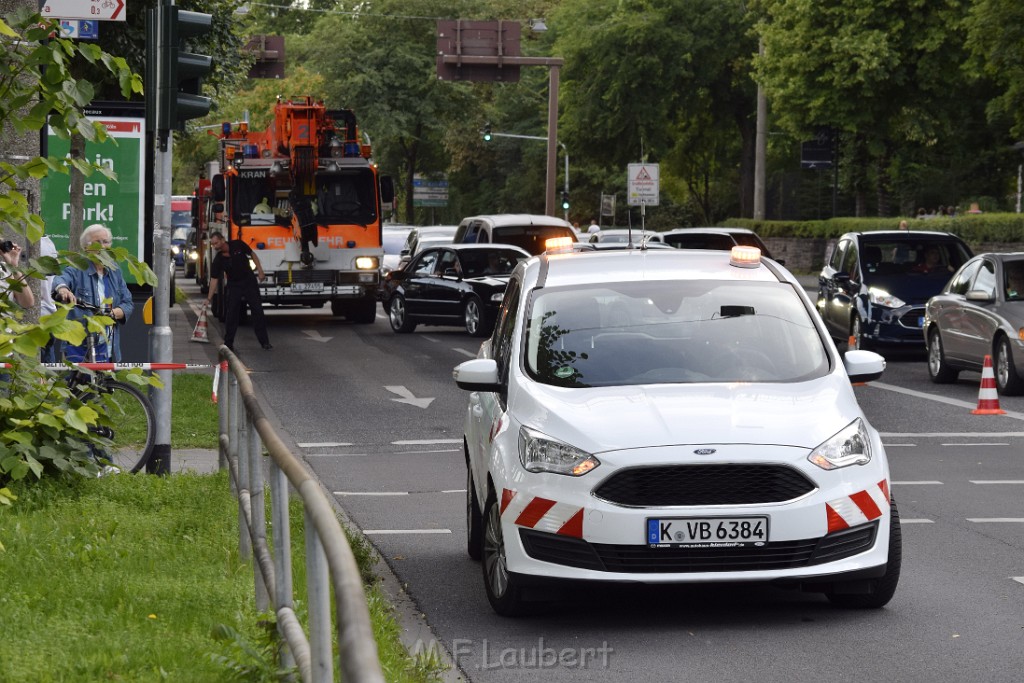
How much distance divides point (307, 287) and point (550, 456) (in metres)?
24.7

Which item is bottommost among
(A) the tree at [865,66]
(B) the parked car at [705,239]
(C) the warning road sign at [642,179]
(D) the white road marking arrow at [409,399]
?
(D) the white road marking arrow at [409,399]

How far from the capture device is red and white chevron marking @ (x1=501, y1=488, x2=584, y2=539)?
7285 mm

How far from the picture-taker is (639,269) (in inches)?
350

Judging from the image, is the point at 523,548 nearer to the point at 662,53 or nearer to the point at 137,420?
the point at 137,420

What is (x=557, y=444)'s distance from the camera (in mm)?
7477

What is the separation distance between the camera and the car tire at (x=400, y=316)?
3059 cm

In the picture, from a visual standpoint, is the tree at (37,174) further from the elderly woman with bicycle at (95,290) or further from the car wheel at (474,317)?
the car wheel at (474,317)

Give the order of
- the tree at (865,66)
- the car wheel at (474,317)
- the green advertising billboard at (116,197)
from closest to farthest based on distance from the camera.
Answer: the green advertising billboard at (116,197) → the car wheel at (474,317) → the tree at (865,66)

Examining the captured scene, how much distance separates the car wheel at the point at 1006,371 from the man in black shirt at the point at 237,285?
10.7 metres

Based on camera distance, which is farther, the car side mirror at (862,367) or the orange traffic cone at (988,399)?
the orange traffic cone at (988,399)

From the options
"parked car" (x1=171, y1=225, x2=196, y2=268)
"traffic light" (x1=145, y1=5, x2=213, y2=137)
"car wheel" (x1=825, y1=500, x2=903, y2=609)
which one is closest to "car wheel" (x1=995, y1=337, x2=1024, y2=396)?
"traffic light" (x1=145, y1=5, x2=213, y2=137)

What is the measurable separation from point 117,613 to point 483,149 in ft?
283

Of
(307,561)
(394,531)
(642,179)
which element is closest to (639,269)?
(394,531)

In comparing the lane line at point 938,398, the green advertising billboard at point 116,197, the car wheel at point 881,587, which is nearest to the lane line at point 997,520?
the car wheel at point 881,587
